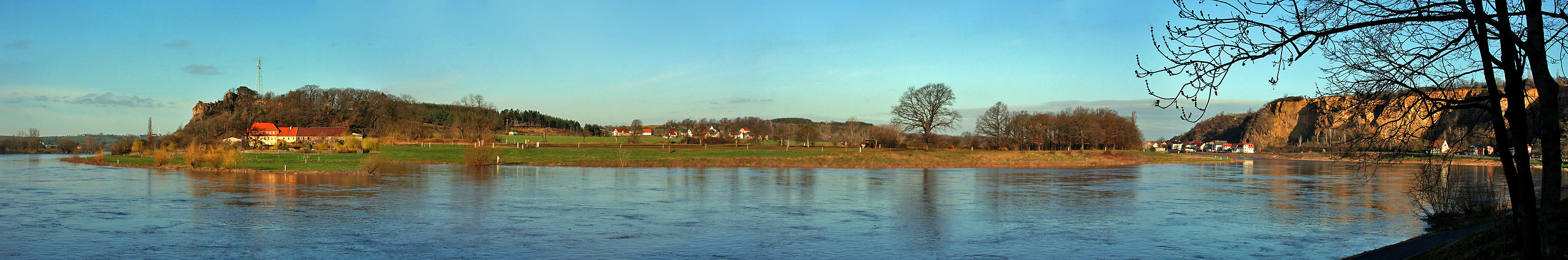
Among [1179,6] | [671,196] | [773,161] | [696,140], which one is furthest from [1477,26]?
[696,140]

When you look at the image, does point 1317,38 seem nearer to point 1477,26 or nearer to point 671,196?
point 1477,26

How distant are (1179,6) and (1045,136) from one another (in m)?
78.8

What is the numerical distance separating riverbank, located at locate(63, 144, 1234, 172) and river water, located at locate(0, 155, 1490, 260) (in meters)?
12.4

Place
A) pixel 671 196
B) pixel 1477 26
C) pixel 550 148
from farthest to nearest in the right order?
pixel 550 148 < pixel 671 196 < pixel 1477 26

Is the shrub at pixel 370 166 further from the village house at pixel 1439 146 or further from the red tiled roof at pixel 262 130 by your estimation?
the red tiled roof at pixel 262 130

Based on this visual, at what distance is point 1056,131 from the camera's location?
8156 cm

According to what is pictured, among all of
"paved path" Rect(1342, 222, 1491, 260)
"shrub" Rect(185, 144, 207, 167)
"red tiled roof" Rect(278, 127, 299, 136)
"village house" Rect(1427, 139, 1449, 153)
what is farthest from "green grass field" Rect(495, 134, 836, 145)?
"paved path" Rect(1342, 222, 1491, 260)

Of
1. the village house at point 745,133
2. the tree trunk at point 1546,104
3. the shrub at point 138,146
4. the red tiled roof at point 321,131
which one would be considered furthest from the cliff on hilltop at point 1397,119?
the village house at point 745,133

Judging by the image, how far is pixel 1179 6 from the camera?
5484mm

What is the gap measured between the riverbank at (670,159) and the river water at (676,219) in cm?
1238

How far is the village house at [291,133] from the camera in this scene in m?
74.3

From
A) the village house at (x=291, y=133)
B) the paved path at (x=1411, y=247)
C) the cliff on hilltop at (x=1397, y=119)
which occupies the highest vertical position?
the village house at (x=291, y=133)

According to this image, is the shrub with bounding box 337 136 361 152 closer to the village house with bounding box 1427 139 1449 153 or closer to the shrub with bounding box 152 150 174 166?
the shrub with bounding box 152 150 174 166

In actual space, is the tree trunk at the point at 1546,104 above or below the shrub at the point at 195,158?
above
